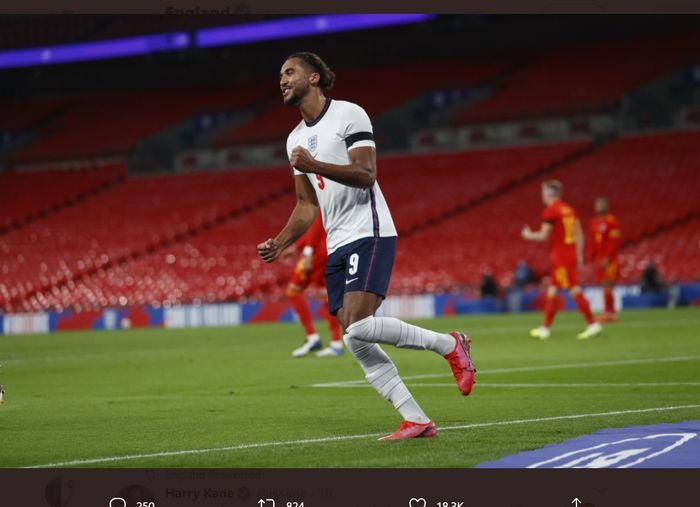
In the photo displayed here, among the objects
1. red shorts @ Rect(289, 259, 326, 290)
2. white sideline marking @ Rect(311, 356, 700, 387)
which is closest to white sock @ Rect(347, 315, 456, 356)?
white sideline marking @ Rect(311, 356, 700, 387)

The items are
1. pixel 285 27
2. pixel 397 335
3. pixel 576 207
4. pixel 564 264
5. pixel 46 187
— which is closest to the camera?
pixel 397 335

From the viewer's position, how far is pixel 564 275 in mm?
19281

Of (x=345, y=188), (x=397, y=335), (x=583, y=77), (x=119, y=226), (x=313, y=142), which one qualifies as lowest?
(x=397, y=335)

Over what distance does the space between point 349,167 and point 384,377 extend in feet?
4.56

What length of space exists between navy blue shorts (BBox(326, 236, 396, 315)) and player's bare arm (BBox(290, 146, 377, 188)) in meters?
0.40

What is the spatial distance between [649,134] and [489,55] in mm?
9870

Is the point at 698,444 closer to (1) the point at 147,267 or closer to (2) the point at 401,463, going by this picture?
(2) the point at 401,463

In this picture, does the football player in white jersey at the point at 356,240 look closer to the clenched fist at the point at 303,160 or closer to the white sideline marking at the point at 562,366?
the clenched fist at the point at 303,160

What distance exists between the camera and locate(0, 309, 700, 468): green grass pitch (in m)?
7.33

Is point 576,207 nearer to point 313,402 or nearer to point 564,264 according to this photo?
point 564,264

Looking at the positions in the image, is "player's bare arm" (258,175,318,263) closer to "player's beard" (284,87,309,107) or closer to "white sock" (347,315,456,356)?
"player's beard" (284,87,309,107)

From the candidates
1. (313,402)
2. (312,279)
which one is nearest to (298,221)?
(313,402)

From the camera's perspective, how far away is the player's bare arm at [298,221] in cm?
808

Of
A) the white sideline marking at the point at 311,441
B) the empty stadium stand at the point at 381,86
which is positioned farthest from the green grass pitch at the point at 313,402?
the empty stadium stand at the point at 381,86
